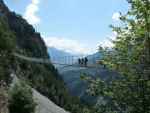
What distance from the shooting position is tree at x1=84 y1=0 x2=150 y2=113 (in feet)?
46.3

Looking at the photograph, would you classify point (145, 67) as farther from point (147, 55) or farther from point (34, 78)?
point (34, 78)

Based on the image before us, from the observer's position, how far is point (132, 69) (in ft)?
48.9

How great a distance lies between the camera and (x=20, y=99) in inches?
1998

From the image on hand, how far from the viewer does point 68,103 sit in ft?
613

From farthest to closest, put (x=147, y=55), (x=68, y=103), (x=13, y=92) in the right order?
(x=68, y=103) < (x=13, y=92) < (x=147, y=55)

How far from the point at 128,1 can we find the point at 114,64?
2473 mm

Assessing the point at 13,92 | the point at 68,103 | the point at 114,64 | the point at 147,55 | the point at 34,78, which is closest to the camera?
the point at 147,55

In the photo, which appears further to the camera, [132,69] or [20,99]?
[20,99]

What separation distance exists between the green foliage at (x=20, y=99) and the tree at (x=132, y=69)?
34573mm

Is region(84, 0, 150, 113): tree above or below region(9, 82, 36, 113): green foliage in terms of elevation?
above

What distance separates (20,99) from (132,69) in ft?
121

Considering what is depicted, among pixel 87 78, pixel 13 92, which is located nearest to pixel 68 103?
pixel 13 92

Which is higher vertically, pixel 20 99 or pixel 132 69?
pixel 132 69

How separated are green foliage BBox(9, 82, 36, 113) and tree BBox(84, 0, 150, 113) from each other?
1361 inches
